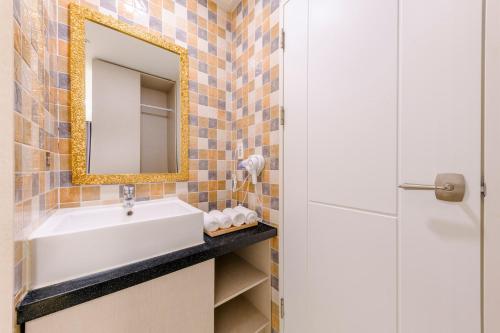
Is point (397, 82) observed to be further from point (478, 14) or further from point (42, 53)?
point (42, 53)

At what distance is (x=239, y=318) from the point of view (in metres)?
1.14

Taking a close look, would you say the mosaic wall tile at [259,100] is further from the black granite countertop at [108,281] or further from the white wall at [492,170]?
the white wall at [492,170]

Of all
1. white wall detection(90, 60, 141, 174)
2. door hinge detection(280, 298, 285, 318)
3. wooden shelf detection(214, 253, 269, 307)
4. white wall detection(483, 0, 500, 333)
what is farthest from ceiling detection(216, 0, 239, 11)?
door hinge detection(280, 298, 285, 318)

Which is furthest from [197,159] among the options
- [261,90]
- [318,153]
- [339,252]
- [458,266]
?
[458,266]

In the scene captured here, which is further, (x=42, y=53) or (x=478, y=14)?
(x=42, y=53)

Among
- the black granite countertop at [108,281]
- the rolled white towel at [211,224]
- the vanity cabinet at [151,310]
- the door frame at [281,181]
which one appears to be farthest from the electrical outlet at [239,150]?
the vanity cabinet at [151,310]

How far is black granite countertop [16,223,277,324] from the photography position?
1.67 feet

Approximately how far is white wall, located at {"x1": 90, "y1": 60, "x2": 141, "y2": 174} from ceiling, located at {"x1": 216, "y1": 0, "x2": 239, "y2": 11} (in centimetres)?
91

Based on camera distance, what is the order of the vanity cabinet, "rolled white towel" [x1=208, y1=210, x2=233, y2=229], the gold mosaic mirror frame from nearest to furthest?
the vanity cabinet → the gold mosaic mirror frame → "rolled white towel" [x1=208, y1=210, x2=233, y2=229]

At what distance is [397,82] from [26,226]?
1.30m

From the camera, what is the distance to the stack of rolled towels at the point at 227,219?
1.01 meters

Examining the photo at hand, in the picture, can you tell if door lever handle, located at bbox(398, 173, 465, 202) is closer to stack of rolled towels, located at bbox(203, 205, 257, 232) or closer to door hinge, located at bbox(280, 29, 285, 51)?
stack of rolled towels, located at bbox(203, 205, 257, 232)

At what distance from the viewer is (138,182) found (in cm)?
110
